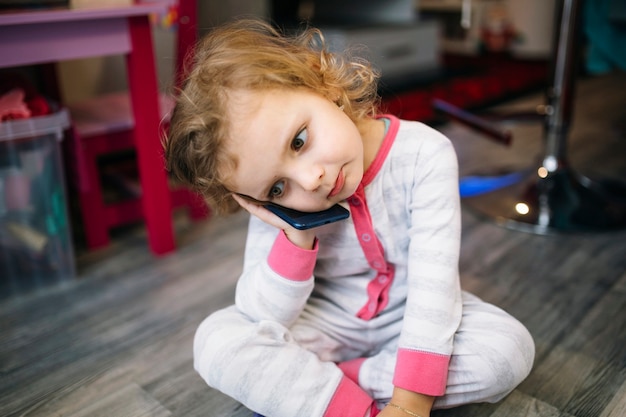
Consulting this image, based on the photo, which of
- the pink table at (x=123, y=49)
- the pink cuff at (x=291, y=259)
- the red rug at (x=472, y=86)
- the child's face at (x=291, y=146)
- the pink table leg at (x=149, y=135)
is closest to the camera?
the child's face at (x=291, y=146)

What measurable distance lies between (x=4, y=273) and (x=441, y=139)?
2.74 ft

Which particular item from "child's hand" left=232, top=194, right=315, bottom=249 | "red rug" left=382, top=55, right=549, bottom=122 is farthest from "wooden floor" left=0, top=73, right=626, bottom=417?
"red rug" left=382, top=55, right=549, bottom=122

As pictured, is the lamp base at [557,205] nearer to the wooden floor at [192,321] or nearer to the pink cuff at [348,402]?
the wooden floor at [192,321]

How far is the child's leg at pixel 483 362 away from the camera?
674 millimetres

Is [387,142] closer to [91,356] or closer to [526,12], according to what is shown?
[91,356]

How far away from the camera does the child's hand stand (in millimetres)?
683

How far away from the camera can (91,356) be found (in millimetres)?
905

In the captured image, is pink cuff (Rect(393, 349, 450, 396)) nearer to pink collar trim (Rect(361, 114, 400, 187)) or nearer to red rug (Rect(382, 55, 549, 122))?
pink collar trim (Rect(361, 114, 400, 187))

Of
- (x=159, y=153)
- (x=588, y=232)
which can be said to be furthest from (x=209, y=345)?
(x=588, y=232)

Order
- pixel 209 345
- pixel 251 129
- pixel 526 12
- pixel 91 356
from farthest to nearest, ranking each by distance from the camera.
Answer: pixel 526 12 → pixel 91 356 → pixel 209 345 → pixel 251 129

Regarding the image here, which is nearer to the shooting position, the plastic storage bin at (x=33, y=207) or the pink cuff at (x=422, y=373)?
the pink cuff at (x=422, y=373)

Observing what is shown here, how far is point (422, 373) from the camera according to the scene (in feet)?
2.15

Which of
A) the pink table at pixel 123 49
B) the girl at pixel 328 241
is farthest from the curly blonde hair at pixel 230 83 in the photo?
the pink table at pixel 123 49

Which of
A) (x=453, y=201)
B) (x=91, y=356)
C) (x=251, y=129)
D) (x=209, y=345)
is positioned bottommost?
(x=91, y=356)
